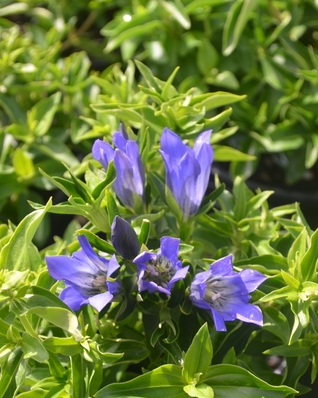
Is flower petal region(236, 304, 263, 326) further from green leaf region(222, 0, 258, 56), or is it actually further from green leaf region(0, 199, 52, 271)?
green leaf region(222, 0, 258, 56)

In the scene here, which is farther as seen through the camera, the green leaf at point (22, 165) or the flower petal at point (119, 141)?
the green leaf at point (22, 165)

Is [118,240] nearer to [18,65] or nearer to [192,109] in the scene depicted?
[192,109]

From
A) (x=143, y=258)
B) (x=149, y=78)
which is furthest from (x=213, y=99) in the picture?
(x=143, y=258)

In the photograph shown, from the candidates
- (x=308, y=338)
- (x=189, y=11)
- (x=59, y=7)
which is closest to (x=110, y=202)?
(x=308, y=338)

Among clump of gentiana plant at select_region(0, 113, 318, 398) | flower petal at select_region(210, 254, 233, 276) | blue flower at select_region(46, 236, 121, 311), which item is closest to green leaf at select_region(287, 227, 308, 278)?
clump of gentiana plant at select_region(0, 113, 318, 398)

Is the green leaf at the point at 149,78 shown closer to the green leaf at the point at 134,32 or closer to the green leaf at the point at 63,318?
the green leaf at the point at 63,318

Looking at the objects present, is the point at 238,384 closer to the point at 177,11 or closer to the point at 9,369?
the point at 9,369

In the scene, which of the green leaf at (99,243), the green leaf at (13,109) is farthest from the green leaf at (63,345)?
the green leaf at (13,109)
